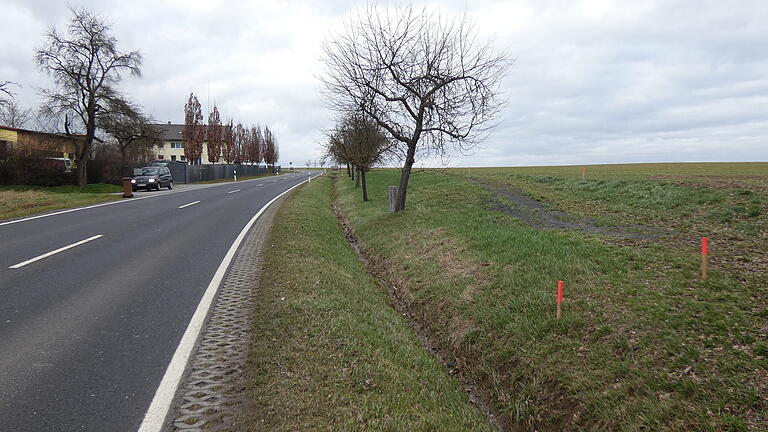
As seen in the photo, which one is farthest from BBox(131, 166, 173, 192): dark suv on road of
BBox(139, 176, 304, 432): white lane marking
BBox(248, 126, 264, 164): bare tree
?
BBox(248, 126, 264, 164): bare tree

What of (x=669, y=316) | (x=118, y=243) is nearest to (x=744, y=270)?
(x=669, y=316)

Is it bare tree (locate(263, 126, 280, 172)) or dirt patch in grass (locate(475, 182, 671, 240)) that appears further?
bare tree (locate(263, 126, 280, 172))

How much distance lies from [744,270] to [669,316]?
2049 millimetres

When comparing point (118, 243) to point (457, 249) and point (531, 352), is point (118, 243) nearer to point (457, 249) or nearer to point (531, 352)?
point (457, 249)

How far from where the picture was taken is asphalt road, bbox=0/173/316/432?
3.50m

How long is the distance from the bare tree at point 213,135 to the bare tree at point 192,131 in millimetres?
2950

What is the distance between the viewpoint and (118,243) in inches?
381

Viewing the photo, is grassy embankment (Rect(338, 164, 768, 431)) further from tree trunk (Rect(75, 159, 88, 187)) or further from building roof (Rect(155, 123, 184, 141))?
building roof (Rect(155, 123, 184, 141))

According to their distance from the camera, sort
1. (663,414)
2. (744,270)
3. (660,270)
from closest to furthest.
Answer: (663,414) → (744,270) → (660,270)

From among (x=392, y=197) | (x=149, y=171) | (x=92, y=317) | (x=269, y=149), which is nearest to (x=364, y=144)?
(x=392, y=197)

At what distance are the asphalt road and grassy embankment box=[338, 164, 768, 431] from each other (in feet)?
11.6

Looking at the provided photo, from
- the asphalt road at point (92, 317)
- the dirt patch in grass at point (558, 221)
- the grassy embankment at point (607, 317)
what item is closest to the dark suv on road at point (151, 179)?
the asphalt road at point (92, 317)

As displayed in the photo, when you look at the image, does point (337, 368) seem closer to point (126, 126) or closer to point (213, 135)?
point (126, 126)

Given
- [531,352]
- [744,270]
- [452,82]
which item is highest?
[452,82]
